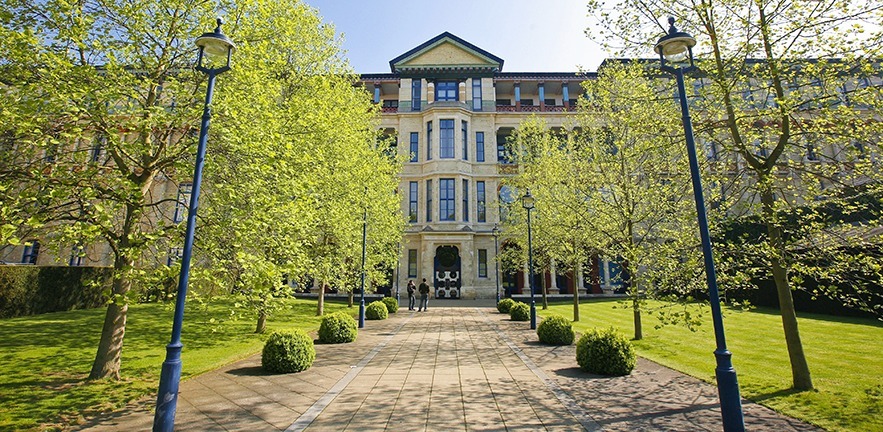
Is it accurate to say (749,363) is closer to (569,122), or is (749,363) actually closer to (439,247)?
(569,122)

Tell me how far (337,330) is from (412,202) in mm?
23427

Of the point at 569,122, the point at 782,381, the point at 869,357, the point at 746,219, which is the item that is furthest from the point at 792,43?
the point at 569,122

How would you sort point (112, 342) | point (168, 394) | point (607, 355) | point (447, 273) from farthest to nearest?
point (447, 273) → point (607, 355) → point (112, 342) → point (168, 394)

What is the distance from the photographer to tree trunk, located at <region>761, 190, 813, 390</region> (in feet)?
24.6

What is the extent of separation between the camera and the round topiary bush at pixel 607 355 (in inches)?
350

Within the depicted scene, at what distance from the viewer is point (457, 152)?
35.0 m

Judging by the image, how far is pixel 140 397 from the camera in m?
7.24

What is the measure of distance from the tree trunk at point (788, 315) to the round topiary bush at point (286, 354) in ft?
32.2

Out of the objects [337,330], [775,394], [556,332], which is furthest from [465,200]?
[775,394]

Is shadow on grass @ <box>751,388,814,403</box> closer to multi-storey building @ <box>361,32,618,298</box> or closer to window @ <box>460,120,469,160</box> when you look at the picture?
multi-storey building @ <box>361,32,618,298</box>

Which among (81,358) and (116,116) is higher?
(116,116)

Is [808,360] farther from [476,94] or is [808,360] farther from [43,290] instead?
[476,94]

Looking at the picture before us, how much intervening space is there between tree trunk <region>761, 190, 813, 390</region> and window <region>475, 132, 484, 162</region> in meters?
29.3

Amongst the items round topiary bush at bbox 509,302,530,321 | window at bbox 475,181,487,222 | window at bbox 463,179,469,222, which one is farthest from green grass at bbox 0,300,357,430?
window at bbox 475,181,487,222
